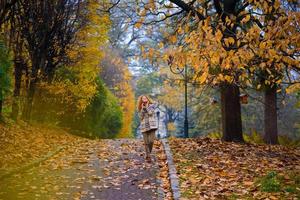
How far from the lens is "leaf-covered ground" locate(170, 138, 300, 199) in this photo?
7848 mm

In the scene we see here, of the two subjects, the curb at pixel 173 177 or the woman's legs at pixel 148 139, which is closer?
the curb at pixel 173 177

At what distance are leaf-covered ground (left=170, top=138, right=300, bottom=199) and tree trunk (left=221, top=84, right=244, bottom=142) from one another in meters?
0.78

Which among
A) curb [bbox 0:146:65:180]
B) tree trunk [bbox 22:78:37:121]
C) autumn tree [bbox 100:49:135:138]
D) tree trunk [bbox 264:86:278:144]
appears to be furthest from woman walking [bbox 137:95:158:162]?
autumn tree [bbox 100:49:135:138]

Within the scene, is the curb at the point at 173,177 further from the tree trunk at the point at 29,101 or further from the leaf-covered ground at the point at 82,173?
the tree trunk at the point at 29,101

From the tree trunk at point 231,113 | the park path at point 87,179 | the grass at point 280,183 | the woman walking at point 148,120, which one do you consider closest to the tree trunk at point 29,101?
the park path at point 87,179

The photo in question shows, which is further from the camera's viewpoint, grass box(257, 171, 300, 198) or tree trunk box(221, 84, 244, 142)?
tree trunk box(221, 84, 244, 142)

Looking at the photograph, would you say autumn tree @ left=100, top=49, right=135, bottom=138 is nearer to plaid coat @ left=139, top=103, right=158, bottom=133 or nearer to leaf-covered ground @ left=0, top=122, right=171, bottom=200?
leaf-covered ground @ left=0, top=122, right=171, bottom=200

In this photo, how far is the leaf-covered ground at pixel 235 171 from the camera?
7848mm

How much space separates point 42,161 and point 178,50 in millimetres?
6872

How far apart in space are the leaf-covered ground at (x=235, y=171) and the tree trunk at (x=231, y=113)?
0.78m

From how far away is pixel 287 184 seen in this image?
27.1 ft

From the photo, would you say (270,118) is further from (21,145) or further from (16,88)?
(16,88)

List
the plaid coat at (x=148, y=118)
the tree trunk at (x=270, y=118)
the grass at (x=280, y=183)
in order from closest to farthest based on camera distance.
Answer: the grass at (x=280, y=183) < the plaid coat at (x=148, y=118) < the tree trunk at (x=270, y=118)

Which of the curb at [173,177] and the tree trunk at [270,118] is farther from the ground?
the tree trunk at [270,118]
